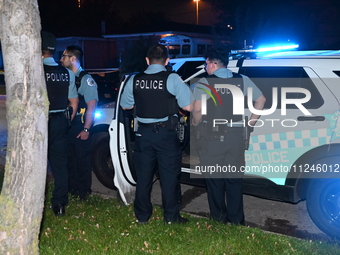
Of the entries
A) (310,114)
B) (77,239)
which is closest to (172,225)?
(77,239)

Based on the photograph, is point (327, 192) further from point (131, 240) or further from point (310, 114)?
point (131, 240)

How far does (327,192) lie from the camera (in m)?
4.57

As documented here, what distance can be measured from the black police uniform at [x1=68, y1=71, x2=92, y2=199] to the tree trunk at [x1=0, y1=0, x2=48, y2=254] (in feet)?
7.60

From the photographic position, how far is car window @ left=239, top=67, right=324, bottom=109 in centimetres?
461

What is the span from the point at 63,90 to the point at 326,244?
9.43 feet

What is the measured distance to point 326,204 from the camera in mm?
4578

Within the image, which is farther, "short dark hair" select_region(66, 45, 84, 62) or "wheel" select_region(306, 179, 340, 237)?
"short dark hair" select_region(66, 45, 84, 62)

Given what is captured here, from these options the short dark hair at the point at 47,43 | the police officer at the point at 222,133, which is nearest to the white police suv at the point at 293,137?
the police officer at the point at 222,133

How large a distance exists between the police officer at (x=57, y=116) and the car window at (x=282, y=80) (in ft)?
6.28

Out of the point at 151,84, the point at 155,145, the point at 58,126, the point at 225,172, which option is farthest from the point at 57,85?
the point at 225,172

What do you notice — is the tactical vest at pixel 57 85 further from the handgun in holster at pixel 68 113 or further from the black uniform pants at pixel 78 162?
the black uniform pants at pixel 78 162

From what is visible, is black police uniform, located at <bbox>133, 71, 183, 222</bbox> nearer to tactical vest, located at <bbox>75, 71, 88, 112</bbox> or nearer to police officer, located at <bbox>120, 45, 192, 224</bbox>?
police officer, located at <bbox>120, 45, 192, 224</bbox>

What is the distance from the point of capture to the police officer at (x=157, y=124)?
4.41 meters

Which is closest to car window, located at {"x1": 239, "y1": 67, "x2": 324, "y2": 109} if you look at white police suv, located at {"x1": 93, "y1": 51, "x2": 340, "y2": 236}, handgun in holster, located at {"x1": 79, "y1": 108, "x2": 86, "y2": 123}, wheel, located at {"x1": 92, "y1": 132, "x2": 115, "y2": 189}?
white police suv, located at {"x1": 93, "y1": 51, "x2": 340, "y2": 236}
